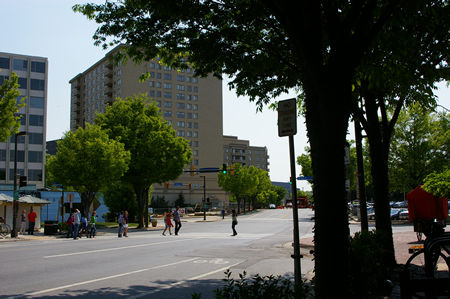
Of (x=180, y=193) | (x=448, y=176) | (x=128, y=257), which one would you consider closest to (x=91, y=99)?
(x=180, y=193)

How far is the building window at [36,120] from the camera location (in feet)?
254

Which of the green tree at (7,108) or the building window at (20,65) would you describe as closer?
the green tree at (7,108)

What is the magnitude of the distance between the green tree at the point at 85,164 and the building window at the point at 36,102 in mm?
47527

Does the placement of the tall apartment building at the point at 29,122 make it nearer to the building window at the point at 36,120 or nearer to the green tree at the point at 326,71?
the building window at the point at 36,120

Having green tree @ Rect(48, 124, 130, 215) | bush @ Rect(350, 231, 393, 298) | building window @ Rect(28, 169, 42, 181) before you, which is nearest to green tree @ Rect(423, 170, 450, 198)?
bush @ Rect(350, 231, 393, 298)

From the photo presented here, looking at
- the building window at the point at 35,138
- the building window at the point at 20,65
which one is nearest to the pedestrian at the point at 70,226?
the building window at the point at 35,138

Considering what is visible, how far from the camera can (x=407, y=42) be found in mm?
6566

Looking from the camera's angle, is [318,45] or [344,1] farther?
[344,1]

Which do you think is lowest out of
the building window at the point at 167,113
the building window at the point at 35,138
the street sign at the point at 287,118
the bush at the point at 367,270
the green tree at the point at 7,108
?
the bush at the point at 367,270

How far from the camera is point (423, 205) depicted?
1358cm

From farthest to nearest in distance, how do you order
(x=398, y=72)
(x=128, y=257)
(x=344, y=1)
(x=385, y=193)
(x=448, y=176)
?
(x=128, y=257) → (x=385, y=193) → (x=448, y=176) → (x=398, y=72) → (x=344, y=1)

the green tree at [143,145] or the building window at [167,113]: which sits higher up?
the building window at [167,113]

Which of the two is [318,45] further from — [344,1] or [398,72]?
[398,72]

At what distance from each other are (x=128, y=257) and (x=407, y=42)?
1161 centimetres
